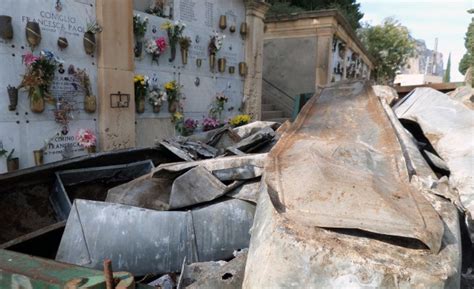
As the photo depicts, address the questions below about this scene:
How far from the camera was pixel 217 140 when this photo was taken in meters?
3.10

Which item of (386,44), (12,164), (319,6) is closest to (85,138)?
(12,164)

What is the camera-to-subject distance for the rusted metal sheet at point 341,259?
87 centimetres

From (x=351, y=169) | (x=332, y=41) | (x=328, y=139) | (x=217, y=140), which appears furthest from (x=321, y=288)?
(x=332, y=41)

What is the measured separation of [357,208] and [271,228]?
269 millimetres

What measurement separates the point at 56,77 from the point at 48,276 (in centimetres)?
352

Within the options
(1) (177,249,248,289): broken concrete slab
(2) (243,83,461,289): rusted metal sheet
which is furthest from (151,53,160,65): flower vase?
(2) (243,83,461,289): rusted metal sheet

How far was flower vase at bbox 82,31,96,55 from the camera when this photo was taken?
13.9 ft

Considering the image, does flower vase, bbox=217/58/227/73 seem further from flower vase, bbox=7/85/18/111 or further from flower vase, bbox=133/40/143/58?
flower vase, bbox=7/85/18/111

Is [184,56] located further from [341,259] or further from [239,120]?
[341,259]

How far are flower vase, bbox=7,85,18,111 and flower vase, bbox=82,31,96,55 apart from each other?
990 mm

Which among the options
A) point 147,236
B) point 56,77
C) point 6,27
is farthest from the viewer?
point 56,77

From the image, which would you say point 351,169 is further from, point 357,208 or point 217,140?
point 217,140

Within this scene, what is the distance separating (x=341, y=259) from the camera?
2.97 ft

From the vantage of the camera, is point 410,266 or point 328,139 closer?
point 410,266
